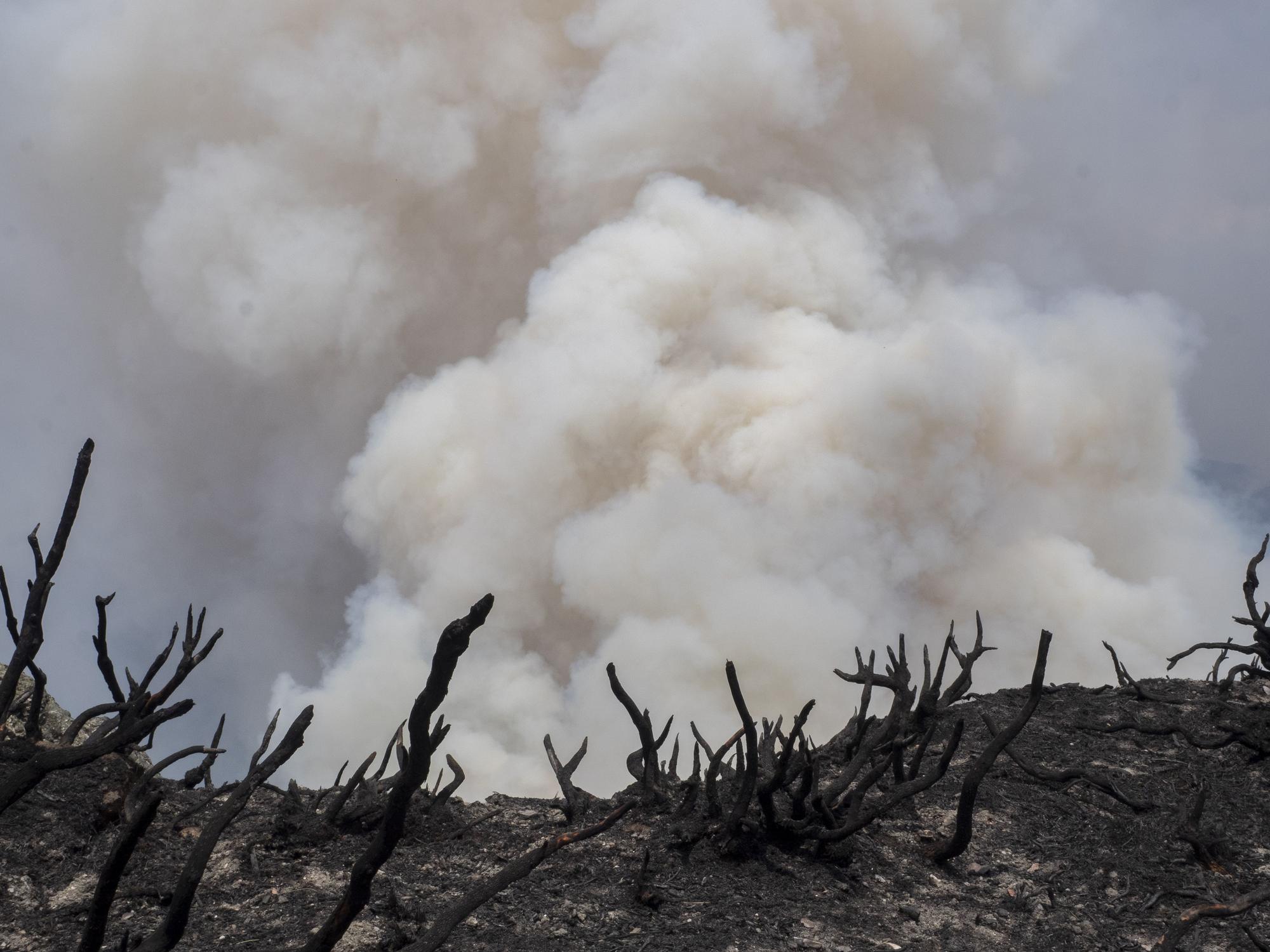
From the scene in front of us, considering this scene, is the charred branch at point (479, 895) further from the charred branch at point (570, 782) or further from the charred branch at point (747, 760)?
the charred branch at point (570, 782)

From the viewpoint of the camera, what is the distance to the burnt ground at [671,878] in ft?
20.4

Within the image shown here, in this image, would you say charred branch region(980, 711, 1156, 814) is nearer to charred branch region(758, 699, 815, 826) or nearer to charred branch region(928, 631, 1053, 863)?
charred branch region(928, 631, 1053, 863)

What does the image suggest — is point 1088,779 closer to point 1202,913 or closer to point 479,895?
point 1202,913

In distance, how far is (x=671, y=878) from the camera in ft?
22.7

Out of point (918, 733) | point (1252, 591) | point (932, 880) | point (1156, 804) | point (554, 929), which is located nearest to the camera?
point (554, 929)

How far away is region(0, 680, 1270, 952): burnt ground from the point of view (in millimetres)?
6211

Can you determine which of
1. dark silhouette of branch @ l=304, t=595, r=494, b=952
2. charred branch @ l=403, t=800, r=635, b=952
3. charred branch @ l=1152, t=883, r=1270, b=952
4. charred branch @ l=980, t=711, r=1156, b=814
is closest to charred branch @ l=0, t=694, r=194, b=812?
dark silhouette of branch @ l=304, t=595, r=494, b=952

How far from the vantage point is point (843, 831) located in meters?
7.10

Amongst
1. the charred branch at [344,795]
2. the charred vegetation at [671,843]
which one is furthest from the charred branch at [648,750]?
the charred branch at [344,795]

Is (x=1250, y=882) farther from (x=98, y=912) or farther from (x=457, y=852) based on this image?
(x=98, y=912)

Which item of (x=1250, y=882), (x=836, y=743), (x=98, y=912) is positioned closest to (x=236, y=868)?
(x=98, y=912)

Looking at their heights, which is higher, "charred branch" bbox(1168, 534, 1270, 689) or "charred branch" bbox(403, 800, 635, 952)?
"charred branch" bbox(1168, 534, 1270, 689)

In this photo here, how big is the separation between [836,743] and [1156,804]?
9.55 feet

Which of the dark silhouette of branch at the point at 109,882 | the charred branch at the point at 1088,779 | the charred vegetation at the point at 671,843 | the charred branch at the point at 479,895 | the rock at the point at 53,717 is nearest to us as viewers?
the dark silhouette of branch at the point at 109,882
